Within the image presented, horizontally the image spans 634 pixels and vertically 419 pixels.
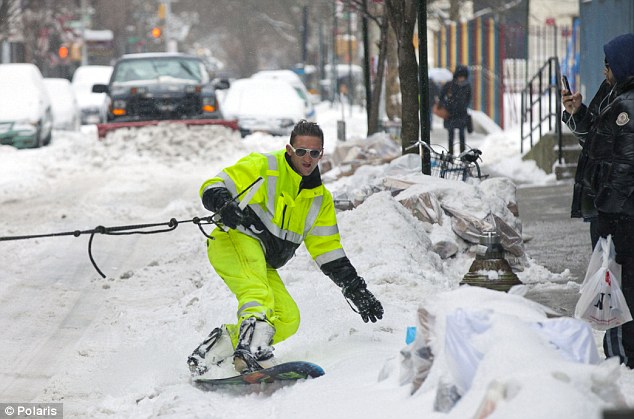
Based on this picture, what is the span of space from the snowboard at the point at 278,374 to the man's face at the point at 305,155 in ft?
3.12

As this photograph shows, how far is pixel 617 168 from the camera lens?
6012 mm

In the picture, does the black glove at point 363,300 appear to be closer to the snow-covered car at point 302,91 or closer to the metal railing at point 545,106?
the metal railing at point 545,106

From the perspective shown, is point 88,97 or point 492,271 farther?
point 88,97

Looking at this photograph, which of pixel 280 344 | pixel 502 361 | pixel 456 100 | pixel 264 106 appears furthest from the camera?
pixel 264 106

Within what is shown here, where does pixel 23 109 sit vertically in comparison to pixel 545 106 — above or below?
above

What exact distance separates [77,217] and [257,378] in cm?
932

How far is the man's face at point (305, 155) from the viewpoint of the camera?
20.2 feet

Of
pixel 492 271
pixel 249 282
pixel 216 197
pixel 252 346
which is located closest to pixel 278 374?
pixel 252 346

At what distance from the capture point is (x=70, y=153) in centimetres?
2280

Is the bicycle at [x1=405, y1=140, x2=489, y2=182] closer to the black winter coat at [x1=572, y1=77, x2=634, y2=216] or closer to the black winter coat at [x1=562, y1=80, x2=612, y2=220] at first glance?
the black winter coat at [x1=562, y1=80, x2=612, y2=220]

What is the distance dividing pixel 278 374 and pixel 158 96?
1757 cm

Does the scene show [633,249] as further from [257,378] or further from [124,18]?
[124,18]

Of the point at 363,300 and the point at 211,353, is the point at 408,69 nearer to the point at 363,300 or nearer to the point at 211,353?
the point at 363,300

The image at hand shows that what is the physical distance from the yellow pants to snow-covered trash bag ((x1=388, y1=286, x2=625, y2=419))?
1.18m
